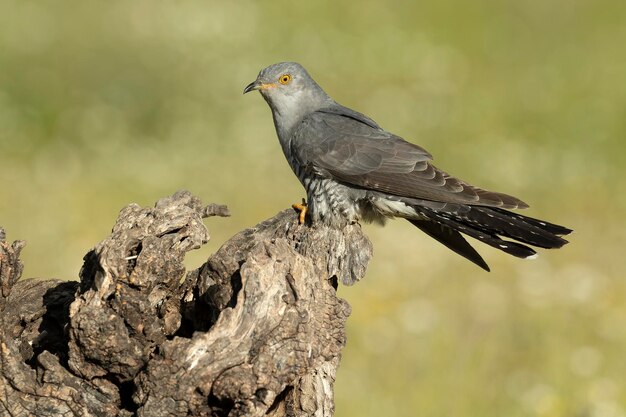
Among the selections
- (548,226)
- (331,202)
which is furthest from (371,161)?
(548,226)

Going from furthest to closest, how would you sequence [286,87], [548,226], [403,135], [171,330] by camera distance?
[403,135]
[286,87]
[548,226]
[171,330]

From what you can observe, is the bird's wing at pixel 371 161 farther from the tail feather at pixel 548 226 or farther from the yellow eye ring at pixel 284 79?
the yellow eye ring at pixel 284 79

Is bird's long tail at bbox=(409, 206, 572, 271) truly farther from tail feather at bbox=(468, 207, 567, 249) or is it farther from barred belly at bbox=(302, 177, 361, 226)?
barred belly at bbox=(302, 177, 361, 226)

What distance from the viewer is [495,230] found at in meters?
5.37

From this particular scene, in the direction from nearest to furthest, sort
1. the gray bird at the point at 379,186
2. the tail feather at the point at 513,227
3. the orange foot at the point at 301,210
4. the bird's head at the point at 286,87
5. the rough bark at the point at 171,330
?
the rough bark at the point at 171,330 < the tail feather at the point at 513,227 < the gray bird at the point at 379,186 < the orange foot at the point at 301,210 < the bird's head at the point at 286,87

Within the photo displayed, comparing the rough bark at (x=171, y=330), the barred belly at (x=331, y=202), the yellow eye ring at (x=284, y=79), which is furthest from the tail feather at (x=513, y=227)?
the yellow eye ring at (x=284, y=79)

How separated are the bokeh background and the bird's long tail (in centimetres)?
133

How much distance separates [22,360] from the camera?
4.23 metres

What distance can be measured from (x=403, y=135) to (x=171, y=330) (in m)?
8.43

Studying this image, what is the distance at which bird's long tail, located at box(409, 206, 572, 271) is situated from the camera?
16.7 feet

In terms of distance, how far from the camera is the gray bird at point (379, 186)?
5535mm

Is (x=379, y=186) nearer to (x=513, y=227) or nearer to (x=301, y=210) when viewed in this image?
(x=301, y=210)

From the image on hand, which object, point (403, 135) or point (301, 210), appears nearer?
point (301, 210)

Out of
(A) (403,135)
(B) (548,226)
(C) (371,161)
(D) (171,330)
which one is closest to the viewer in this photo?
(D) (171,330)
